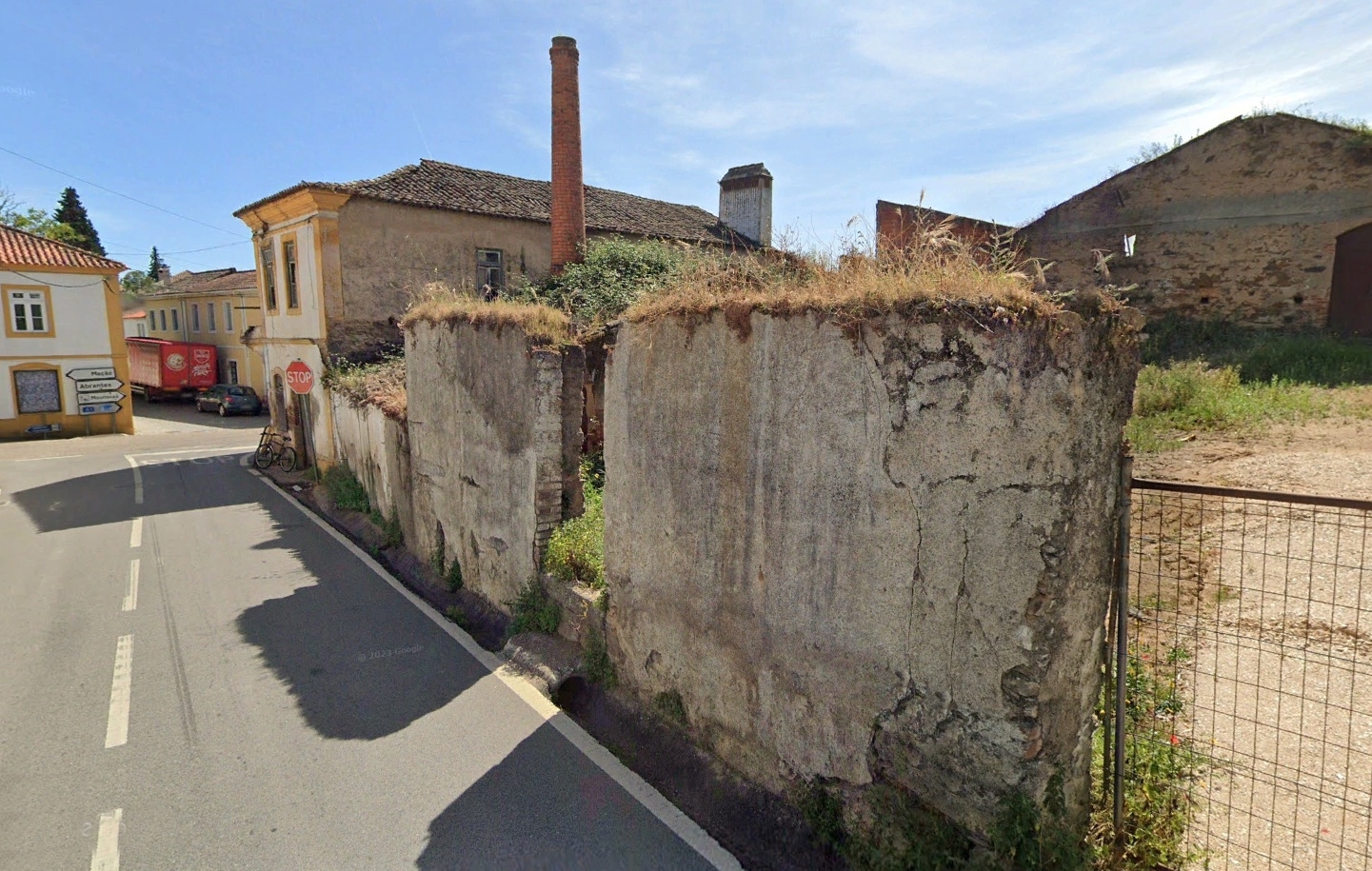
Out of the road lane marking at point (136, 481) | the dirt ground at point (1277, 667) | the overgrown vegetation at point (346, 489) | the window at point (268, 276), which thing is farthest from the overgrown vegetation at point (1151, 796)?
the window at point (268, 276)

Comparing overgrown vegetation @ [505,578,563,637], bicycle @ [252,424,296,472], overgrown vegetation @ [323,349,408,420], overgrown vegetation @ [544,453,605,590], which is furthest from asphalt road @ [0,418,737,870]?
bicycle @ [252,424,296,472]

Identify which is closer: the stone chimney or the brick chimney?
the brick chimney

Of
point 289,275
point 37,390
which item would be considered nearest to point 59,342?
point 37,390

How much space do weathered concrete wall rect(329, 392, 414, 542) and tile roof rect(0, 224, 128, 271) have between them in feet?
63.3

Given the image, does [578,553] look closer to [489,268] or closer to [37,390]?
[489,268]

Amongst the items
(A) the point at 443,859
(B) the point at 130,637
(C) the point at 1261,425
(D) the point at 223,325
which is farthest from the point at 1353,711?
(D) the point at 223,325

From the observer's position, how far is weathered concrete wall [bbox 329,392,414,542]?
1077 centimetres

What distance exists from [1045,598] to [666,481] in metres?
2.76

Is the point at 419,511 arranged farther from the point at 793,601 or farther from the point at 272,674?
the point at 793,601

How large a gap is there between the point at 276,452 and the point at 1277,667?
70.7ft

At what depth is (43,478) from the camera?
18438mm

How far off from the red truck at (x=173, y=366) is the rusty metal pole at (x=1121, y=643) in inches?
1709

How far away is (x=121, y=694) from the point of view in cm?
662

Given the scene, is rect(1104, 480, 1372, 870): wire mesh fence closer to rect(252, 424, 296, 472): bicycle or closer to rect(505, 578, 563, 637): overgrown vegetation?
rect(505, 578, 563, 637): overgrown vegetation
